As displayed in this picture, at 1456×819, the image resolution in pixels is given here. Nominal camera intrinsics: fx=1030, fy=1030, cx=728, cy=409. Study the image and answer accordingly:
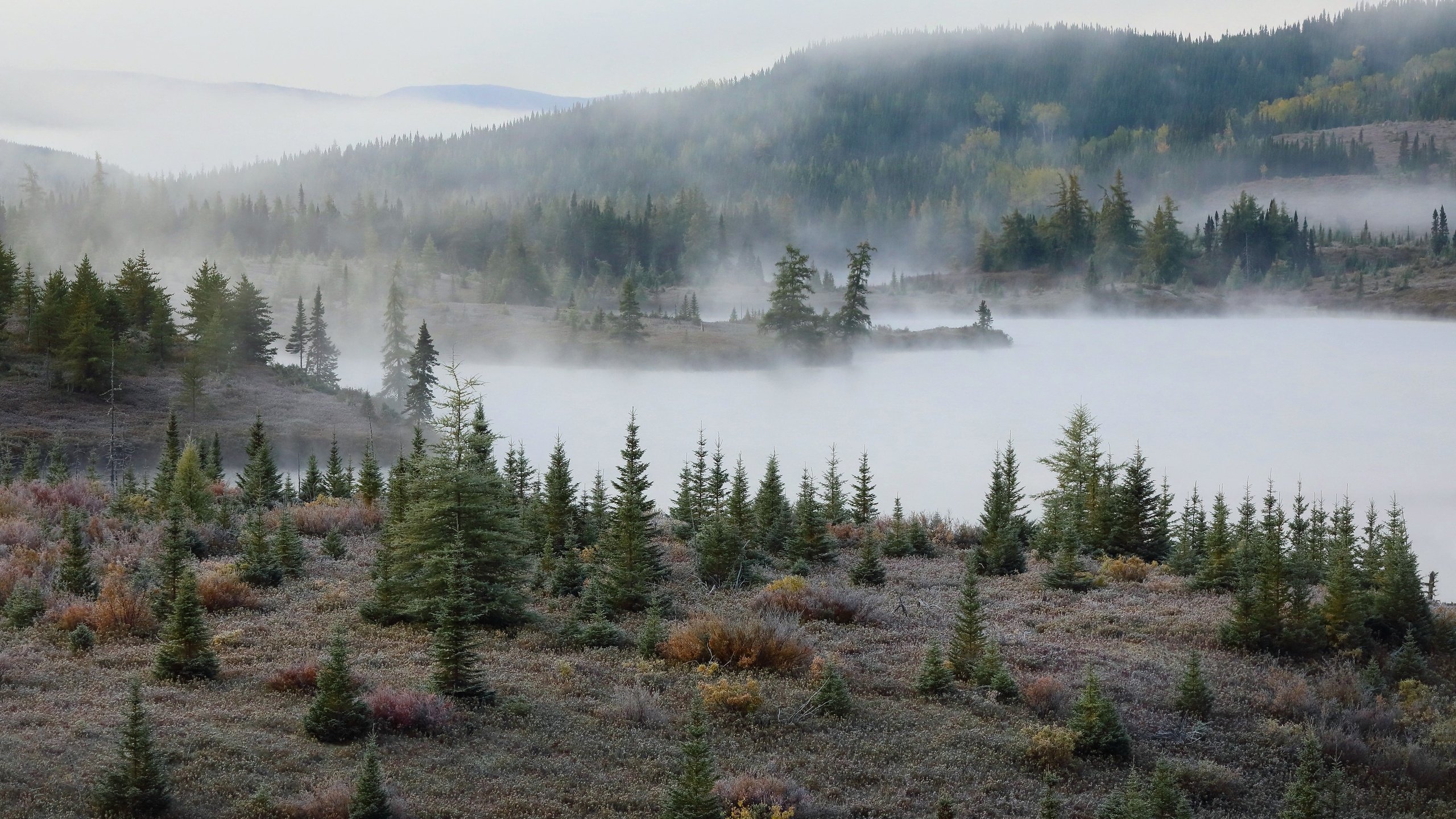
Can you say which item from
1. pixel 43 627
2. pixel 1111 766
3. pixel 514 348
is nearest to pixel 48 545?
pixel 43 627

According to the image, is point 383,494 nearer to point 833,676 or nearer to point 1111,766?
point 833,676

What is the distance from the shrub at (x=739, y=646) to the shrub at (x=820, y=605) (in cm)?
295

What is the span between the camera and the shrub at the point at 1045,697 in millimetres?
15477

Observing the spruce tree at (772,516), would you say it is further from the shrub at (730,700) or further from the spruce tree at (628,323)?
the spruce tree at (628,323)

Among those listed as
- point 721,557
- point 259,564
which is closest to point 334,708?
point 259,564

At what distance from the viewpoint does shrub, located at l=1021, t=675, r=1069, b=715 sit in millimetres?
15477

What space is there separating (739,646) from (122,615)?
383 inches

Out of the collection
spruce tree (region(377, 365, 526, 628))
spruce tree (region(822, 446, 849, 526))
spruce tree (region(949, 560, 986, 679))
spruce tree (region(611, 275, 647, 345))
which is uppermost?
spruce tree (region(611, 275, 647, 345))

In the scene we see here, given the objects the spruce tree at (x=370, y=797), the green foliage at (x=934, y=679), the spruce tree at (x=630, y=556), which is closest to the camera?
the spruce tree at (x=370, y=797)

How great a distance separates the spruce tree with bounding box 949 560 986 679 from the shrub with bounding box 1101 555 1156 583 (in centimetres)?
1013

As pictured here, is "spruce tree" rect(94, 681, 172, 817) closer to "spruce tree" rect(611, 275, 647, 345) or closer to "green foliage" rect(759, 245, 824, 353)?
"spruce tree" rect(611, 275, 647, 345)

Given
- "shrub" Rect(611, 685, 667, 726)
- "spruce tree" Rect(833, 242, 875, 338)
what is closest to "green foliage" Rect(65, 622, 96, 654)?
"shrub" Rect(611, 685, 667, 726)

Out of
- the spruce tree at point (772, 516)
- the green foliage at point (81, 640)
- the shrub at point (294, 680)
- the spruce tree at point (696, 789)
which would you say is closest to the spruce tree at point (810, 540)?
the spruce tree at point (772, 516)

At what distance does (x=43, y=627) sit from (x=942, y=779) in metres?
13.7
